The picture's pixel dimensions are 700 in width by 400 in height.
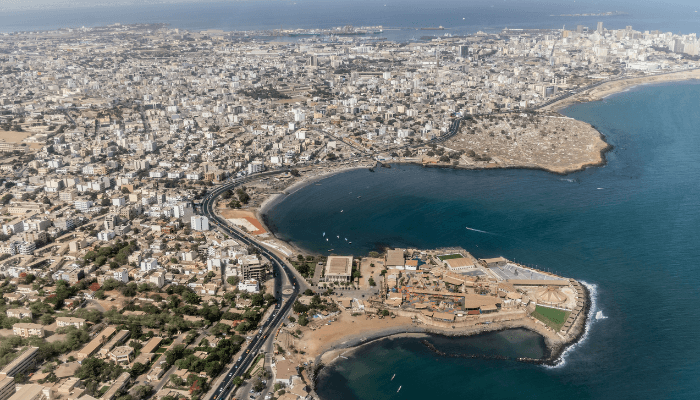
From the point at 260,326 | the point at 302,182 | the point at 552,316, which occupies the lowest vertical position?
the point at 260,326

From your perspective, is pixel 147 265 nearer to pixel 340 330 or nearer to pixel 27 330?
pixel 27 330

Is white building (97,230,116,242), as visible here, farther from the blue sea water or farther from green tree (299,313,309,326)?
green tree (299,313,309,326)

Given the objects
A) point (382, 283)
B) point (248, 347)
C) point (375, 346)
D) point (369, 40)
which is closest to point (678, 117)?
point (382, 283)

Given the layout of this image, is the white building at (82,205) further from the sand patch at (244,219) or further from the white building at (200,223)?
the sand patch at (244,219)

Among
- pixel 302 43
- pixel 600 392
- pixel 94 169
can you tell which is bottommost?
pixel 600 392

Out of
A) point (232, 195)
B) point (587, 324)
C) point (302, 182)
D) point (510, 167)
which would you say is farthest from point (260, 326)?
point (510, 167)

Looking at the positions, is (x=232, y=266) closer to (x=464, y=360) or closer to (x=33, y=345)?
(x=33, y=345)
